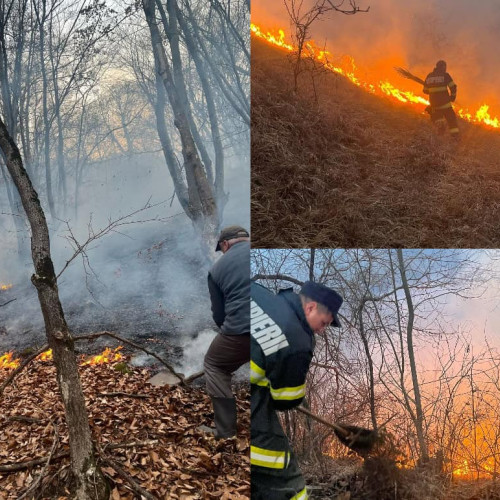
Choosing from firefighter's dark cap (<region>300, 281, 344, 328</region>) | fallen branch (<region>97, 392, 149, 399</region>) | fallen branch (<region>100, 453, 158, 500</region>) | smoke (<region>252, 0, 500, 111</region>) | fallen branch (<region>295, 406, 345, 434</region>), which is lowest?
fallen branch (<region>100, 453, 158, 500</region>)

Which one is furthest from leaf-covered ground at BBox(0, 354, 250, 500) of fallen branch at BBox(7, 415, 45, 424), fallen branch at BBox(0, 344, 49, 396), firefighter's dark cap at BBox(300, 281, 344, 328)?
firefighter's dark cap at BBox(300, 281, 344, 328)

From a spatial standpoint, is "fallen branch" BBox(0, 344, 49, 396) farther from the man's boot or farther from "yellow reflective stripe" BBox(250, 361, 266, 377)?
"yellow reflective stripe" BBox(250, 361, 266, 377)

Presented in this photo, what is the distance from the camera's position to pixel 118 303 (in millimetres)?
3242

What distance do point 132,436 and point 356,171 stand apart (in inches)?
103

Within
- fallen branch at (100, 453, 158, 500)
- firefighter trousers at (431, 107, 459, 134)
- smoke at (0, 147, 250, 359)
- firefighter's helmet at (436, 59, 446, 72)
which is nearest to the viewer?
fallen branch at (100, 453, 158, 500)

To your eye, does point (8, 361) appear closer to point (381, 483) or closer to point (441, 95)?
point (381, 483)

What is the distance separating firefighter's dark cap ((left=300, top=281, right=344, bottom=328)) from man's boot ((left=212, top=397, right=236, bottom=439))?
89 centimetres

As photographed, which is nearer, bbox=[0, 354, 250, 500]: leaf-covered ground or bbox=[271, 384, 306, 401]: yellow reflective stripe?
bbox=[0, 354, 250, 500]: leaf-covered ground

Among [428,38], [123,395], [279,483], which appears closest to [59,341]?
[123,395]

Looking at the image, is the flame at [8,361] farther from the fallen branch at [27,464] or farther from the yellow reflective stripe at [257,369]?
the yellow reflective stripe at [257,369]

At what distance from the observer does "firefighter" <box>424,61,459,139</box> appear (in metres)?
3.95

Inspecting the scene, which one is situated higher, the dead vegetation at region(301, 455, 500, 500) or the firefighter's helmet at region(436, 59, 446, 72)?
the firefighter's helmet at region(436, 59, 446, 72)

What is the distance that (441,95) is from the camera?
401 cm

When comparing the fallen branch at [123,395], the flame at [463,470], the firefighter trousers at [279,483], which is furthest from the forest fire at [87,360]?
the flame at [463,470]
